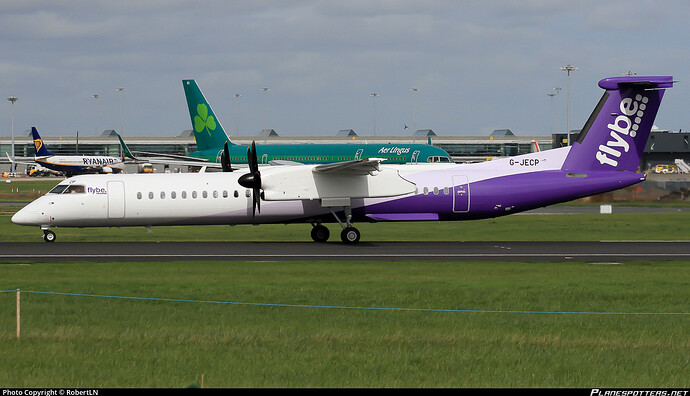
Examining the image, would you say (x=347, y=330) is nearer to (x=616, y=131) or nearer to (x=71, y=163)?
(x=616, y=131)

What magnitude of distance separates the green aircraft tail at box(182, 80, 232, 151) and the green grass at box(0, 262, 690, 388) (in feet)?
133

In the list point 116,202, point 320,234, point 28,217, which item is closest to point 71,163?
point 28,217

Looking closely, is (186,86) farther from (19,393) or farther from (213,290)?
(19,393)

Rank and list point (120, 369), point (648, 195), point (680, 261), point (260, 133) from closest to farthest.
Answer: point (120, 369), point (680, 261), point (648, 195), point (260, 133)

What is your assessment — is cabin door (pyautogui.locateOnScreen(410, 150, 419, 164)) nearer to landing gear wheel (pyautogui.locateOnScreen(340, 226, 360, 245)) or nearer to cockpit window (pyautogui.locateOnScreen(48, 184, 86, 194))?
landing gear wheel (pyautogui.locateOnScreen(340, 226, 360, 245))

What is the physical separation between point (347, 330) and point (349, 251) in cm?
1423

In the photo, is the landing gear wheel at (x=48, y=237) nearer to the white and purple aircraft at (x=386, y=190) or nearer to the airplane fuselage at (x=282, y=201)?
the white and purple aircraft at (x=386, y=190)

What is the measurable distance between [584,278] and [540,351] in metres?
9.60

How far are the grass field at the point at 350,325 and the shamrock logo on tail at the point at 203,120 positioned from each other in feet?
129

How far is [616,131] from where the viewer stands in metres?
31.9

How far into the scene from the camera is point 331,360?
12.5m

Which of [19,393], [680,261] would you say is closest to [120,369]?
[19,393]

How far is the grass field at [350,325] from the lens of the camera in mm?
11688

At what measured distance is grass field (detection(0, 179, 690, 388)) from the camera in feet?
38.3
